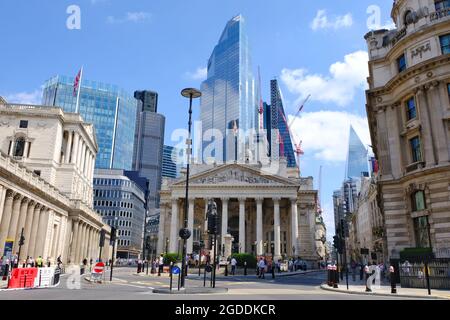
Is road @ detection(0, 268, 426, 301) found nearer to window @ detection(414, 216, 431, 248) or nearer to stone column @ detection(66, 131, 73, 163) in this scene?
window @ detection(414, 216, 431, 248)

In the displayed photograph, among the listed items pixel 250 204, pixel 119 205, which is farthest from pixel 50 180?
pixel 119 205

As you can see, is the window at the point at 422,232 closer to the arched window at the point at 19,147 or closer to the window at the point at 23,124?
the arched window at the point at 19,147

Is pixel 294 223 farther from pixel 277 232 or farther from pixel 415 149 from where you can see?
pixel 415 149

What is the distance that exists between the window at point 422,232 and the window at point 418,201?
31.7 inches

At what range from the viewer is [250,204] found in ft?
273

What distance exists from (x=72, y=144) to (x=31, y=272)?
45186 mm

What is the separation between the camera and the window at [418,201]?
1128 inches

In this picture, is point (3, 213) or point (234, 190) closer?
point (3, 213)

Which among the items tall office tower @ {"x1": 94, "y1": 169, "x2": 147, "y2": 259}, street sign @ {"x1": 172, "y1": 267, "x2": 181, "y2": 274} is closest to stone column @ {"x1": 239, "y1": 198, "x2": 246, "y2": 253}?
street sign @ {"x1": 172, "y1": 267, "x2": 181, "y2": 274}

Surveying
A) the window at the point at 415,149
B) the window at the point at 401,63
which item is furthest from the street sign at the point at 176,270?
the window at the point at 401,63
